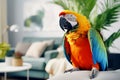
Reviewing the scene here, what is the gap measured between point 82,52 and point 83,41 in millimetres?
76

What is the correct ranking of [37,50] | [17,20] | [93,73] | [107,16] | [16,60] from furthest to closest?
[17,20] < [37,50] < [16,60] < [107,16] < [93,73]

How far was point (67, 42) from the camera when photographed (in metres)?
2.03

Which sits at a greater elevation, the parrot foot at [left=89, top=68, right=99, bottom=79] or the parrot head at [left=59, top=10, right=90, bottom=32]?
the parrot head at [left=59, top=10, right=90, bottom=32]

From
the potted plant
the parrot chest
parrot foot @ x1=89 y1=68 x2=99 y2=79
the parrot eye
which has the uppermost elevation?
the parrot eye

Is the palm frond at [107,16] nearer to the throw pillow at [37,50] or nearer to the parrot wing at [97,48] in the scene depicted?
the parrot wing at [97,48]

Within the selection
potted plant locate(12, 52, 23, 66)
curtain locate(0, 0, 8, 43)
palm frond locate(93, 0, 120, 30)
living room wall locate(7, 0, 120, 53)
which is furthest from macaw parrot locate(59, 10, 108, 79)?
curtain locate(0, 0, 8, 43)

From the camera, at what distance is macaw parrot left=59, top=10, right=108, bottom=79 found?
1875 millimetres

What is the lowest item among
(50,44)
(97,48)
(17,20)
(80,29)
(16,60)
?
(16,60)

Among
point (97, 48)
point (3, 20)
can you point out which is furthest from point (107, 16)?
point (3, 20)

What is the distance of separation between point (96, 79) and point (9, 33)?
464 cm

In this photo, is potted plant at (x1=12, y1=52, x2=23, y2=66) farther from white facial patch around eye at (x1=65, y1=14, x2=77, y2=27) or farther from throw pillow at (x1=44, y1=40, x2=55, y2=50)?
white facial patch around eye at (x1=65, y1=14, x2=77, y2=27)

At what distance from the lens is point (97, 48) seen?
1909 mm

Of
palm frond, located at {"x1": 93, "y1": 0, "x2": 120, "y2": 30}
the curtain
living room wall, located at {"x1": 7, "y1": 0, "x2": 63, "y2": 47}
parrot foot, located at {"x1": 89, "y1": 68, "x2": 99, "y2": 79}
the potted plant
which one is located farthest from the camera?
the curtain

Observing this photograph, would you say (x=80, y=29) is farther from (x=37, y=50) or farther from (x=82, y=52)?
(x=37, y=50)
